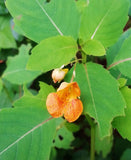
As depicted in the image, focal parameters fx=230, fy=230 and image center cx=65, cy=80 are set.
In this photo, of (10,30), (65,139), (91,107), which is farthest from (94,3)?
(10,30)

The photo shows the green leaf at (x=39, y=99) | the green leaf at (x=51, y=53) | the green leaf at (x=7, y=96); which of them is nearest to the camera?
the green leaf at (x=51, y=53)

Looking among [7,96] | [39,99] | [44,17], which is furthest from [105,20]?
[7,96]

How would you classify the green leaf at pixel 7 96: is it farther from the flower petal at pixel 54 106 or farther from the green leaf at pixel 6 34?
the flower petal at pixel 54 106

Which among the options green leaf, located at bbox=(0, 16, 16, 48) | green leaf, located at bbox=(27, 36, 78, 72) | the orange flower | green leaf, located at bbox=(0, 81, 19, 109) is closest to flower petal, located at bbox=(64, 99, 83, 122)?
the orange flower

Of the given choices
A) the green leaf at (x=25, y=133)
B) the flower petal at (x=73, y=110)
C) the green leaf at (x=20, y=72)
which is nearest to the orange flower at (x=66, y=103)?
the flower petal at (x=73, y=110)

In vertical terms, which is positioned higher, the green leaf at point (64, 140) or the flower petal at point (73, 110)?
the flower petal at point (73, 110)

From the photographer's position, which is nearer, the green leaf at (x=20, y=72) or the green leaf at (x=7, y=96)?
the green leaf at (x=20, y=72)
